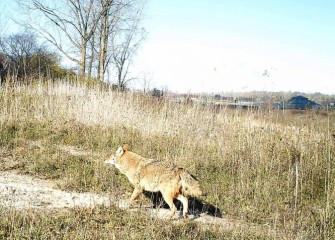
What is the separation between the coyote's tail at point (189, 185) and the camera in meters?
5.30

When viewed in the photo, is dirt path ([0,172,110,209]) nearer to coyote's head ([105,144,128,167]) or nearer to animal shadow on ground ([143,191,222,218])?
coyote's head ([105,144,128,167])

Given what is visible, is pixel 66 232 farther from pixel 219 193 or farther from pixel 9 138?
pixel 9 138

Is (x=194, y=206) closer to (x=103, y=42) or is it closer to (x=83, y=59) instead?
(x=103, y=42)

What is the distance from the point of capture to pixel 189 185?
17.6 feet

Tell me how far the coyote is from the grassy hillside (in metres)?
0.40

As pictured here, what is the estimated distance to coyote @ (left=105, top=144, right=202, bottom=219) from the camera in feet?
17.9

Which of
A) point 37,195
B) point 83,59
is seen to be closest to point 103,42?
point 83,59

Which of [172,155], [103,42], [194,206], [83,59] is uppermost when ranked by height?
[103,42]

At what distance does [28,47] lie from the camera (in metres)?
44.8

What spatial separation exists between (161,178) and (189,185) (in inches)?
21.0

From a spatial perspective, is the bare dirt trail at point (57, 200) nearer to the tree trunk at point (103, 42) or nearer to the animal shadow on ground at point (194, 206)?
the animal shadow on ground at point (194, 206)

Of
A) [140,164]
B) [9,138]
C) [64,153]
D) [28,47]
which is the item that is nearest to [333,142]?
[140,164]

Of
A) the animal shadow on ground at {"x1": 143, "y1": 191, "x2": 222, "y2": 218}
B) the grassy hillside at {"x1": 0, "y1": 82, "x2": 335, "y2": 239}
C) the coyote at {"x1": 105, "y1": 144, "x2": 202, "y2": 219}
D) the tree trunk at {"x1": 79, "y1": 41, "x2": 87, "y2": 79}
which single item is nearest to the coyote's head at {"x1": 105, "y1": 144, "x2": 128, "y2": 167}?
the coyote at {"x1": 105, "y1": 144, "x2": 202, "y2": 219}

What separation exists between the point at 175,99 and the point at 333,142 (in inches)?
214
